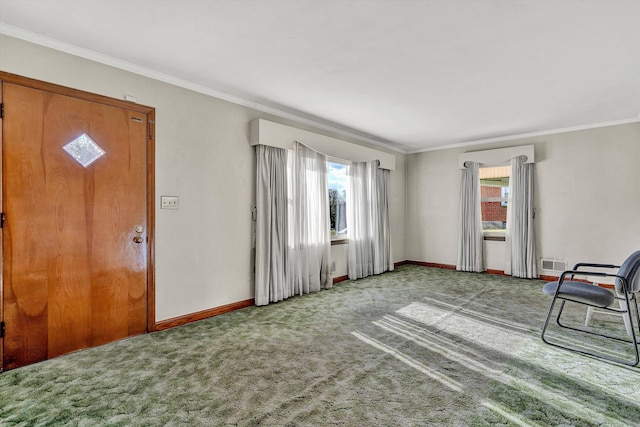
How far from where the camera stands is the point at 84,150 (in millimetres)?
2701

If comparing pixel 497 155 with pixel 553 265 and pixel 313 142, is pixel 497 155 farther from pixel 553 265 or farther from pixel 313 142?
pixel 313 142

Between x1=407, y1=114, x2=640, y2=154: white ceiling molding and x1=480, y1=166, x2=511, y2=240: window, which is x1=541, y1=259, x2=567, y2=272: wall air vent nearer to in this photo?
x1=480, y1=166, x2=511, y2=240: window

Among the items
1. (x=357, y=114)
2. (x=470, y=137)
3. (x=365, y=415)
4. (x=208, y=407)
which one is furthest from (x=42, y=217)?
(x=470, y=137)

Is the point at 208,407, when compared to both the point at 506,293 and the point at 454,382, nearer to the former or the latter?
the point at 454,382

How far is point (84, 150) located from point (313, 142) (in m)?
2.80

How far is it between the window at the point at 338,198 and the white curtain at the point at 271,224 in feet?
4.00

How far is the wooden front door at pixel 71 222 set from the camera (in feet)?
7.80

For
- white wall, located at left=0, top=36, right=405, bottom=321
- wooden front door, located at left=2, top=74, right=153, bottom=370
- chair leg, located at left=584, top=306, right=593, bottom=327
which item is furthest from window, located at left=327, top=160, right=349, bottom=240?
chair leg, located at left=584, top=306, right=593, bottom=327

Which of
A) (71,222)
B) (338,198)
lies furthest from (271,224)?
(71,222)

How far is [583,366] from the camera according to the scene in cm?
241

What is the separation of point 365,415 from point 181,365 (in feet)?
4.75

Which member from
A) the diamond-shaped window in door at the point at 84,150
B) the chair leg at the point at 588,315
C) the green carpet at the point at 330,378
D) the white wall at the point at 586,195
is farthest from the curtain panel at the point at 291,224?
the white wall at the point at 586,195

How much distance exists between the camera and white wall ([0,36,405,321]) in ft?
9.51

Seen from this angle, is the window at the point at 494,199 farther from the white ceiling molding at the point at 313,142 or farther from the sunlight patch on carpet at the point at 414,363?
the sunlight patch on carpet at the point at 414,363
